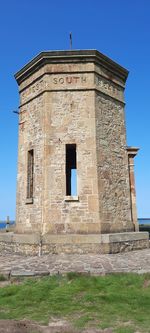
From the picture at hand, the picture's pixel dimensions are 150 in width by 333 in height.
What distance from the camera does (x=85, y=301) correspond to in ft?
16.2

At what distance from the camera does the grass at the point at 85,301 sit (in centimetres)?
410

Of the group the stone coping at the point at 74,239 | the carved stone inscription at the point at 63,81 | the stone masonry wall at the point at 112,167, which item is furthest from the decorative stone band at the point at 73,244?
the carved stone inscription at the point at 63,81

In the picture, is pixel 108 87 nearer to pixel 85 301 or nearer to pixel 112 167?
pixel 112 167

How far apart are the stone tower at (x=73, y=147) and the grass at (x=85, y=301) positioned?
13.3ft

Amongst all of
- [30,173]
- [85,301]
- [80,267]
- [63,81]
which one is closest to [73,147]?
[30,173]

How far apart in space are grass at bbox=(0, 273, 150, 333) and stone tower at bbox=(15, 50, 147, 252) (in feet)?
13.3

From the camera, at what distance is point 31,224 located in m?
10.9

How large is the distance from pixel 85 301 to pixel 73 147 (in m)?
7.03

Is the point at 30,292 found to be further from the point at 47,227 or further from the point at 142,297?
the point at 47,227

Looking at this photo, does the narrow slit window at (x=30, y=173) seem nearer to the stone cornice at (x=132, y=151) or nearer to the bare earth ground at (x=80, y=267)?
the bare earth ground at (x=80, y=267)

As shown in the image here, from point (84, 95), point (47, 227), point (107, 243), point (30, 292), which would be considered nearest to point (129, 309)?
point (30, 292)

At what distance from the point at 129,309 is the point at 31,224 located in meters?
6.86

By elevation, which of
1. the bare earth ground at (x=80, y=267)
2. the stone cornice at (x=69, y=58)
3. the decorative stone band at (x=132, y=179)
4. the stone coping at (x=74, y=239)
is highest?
the stone cornice at (x=69, y=58)

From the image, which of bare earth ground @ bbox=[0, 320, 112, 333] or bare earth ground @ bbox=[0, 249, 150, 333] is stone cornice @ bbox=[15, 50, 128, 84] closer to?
bare earth ground @ bbox=[0, 249, 150, 333]
